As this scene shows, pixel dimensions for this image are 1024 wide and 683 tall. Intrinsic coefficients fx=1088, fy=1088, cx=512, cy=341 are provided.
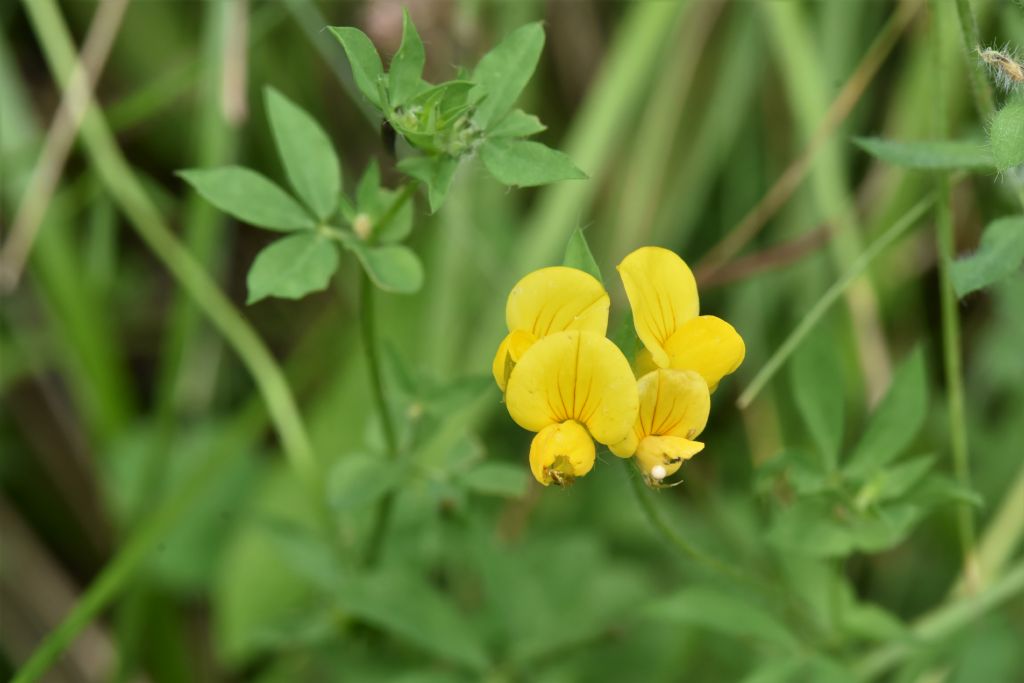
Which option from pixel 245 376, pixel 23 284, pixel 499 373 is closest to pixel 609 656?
pixel 499 373

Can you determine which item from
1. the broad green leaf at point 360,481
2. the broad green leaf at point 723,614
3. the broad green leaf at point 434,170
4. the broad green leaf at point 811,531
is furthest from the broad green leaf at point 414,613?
the broad green leaf at point 434,170

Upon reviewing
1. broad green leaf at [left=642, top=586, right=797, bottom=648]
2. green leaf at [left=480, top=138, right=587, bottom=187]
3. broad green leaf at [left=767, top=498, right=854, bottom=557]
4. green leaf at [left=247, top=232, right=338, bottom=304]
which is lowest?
broad green leaf at [left=642, top=586, right=797, bottom=648]

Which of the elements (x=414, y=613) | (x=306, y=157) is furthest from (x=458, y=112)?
(x=414, y=613)

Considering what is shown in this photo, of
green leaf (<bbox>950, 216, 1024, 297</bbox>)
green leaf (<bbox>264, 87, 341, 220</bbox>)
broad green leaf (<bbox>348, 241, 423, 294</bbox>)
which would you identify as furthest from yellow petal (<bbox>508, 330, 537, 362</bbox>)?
green leaf (<bbox>950, 216, 1024, 297</bbox>)

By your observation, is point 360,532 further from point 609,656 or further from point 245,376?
point 245,376

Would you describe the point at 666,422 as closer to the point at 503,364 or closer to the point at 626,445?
the point at 626,445

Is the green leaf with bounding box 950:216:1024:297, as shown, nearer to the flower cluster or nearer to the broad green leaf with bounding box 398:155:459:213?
the flower cluster

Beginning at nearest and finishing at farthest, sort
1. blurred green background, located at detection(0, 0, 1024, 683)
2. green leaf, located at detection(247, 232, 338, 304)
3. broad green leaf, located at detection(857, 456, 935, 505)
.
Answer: green leaf, located at detection(247, 232, 338, 304)
broad green leaf, located at detection(857, 456, 935, 505)
blurred green background, located at detection(0, 0, 1024, 683)

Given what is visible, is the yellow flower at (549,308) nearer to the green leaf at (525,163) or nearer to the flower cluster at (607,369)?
the flower cluster at (607,369)
